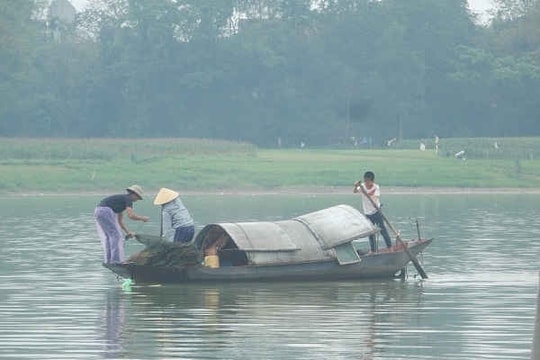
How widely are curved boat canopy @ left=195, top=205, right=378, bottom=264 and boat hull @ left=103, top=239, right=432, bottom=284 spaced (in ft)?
0.54

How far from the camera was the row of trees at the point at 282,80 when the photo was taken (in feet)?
341

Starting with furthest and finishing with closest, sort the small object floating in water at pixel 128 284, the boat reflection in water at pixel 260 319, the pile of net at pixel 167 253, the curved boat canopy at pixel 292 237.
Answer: the curved boat canopy at pixel 292 237 → the small object floating in water at pixel 128 284 → the pile of net at pixel 167 253 → the boat reflection in water at pixel 260 319

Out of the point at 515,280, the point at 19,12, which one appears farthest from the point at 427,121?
the point at 515,280

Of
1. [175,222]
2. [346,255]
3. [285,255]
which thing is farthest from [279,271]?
[175,222]

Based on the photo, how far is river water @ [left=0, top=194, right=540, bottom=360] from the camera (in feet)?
65.1

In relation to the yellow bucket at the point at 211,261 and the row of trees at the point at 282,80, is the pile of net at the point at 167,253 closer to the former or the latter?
the yellow bucket at the point at 211,261

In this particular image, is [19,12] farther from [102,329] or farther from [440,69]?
[102,329]

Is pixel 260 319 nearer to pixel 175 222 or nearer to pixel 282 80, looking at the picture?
pixel 175 222

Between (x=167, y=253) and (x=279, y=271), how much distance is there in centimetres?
212

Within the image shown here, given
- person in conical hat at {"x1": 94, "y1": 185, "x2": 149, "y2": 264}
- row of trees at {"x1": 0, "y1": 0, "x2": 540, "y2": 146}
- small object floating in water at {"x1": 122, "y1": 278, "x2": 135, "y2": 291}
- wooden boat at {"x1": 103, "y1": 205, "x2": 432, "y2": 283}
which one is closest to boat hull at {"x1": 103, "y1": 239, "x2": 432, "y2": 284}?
wooden boat at {"x1": 103, "y1": 205, "x2": 432, "y2": 283}

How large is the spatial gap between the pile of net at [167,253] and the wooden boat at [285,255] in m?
0.02

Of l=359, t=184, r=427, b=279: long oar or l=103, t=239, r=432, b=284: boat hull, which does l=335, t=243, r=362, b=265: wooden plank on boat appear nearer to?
l=103, t=239, r=432, b=284: boat hull

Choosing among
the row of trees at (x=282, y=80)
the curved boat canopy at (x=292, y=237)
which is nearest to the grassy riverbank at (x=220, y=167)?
the row of trees at (x=282, y=80)

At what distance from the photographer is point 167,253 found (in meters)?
27.5
